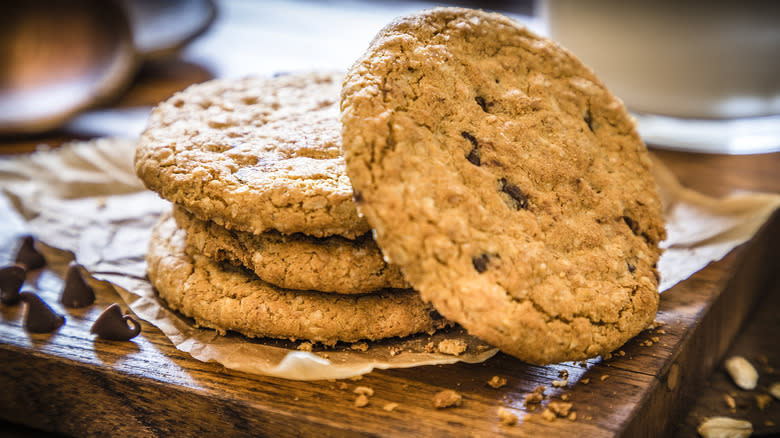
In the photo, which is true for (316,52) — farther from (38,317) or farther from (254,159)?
(38,317)

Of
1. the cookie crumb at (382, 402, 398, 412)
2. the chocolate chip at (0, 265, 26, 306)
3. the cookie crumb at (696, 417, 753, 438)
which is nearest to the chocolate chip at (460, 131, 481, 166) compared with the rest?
the cookie crumb at (382, 402, 398, 412)

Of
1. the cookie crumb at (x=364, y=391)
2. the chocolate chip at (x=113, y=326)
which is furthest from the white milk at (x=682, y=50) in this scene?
the chocolate chip at (x=113, y=326)

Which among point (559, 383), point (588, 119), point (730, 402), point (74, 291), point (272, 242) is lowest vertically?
point (730, 402)

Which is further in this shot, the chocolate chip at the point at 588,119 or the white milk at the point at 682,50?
the white milk at the point at 682,50

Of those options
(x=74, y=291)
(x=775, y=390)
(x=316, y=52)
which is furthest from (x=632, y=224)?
(x=316, y=52)

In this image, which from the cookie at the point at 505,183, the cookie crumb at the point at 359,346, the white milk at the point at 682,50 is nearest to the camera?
the cookie at the point at 505,183

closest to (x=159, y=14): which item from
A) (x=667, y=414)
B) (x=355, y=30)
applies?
(x=355, y=30)

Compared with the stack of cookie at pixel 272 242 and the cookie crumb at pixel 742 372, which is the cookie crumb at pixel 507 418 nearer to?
the stack of cookie at pixel 272 242
